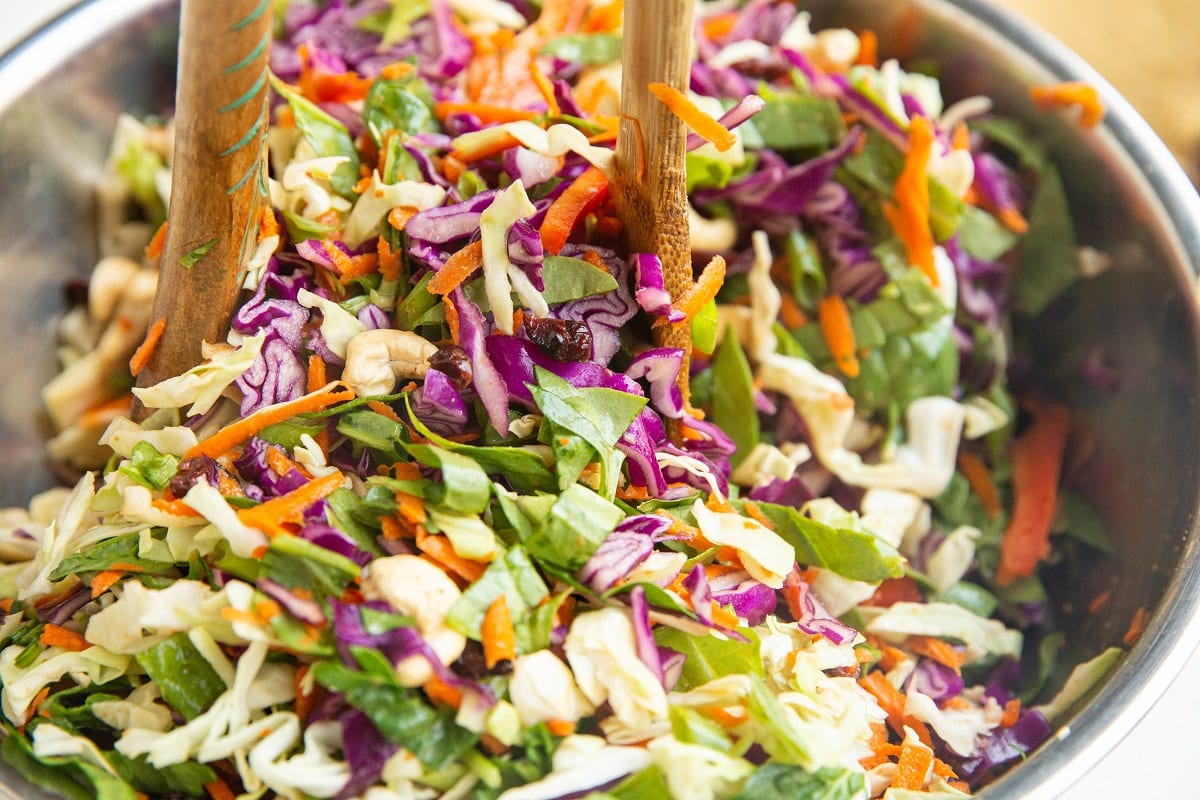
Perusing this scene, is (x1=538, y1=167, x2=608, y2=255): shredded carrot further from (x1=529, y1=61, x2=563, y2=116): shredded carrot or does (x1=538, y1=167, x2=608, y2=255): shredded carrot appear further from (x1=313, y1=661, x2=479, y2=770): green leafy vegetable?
(x1=313, y1=661, x2=479, y2=770): green leafy vegetable

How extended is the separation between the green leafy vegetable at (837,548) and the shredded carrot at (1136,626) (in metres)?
0.35

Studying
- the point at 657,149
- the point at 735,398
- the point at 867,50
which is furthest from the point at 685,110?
the point at 867,50

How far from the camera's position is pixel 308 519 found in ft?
4.06

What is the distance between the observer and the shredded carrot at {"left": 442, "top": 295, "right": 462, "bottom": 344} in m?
1.36

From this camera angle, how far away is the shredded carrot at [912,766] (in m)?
1.35

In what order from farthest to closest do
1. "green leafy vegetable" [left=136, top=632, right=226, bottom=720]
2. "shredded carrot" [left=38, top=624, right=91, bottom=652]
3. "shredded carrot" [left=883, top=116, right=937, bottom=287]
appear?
"shredded carrot" [left=883, top=116, right=937, bottom=287]
"shredded carrot" [left=38, top=624, right=91, bottom=652]
"green leafy vegetable" [left=136, top=632, right=226, bottom=720]

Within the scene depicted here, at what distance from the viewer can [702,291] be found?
148cm

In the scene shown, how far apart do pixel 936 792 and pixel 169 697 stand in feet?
3.25

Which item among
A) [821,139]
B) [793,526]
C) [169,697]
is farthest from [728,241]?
[169,697]

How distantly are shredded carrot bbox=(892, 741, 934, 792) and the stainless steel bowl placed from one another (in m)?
0.42

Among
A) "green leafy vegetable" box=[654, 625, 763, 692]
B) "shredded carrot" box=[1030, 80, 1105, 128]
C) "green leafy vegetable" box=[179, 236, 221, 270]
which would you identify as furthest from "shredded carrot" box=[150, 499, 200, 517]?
"shredded carrot" box=[1030, 80, 1105, 128]

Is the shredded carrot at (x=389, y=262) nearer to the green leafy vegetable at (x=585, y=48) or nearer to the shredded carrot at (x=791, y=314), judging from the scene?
the green leafy vegetable at (x=585, y=48)

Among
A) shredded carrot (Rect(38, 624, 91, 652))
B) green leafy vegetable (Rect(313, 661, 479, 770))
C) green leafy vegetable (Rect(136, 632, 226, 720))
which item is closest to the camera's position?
green leafy vegetable (Rect(313, 661, 479, 770))

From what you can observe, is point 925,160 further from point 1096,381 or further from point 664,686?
point 664,686
